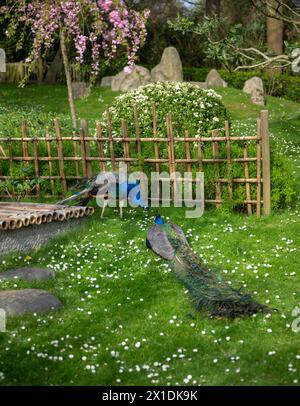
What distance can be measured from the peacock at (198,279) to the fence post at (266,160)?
1856 mm

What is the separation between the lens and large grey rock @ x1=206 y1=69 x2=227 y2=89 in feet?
92.0

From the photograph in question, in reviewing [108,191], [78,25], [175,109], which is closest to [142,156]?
[108,191]

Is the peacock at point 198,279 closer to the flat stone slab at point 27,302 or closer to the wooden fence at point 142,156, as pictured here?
the flat stone slab at point 27,302

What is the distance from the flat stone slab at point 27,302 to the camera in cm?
741

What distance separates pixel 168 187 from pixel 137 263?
2633mm

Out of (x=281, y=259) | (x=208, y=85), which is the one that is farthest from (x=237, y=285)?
(x=208, y=85)

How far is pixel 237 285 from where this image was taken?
826cm

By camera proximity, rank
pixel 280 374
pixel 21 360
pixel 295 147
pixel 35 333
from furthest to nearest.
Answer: pixel 295 147
pixel 35 333
pixel 21 360
pixel 280 374

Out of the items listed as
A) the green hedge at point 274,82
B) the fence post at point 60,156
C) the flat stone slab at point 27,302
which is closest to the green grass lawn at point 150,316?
the flat stone slab at point 27,302

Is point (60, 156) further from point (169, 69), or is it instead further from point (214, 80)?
point (214, 80)

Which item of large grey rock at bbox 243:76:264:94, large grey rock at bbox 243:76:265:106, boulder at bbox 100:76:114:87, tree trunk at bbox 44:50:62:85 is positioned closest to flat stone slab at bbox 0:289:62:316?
large grey rock at bbox 243:76:265:106

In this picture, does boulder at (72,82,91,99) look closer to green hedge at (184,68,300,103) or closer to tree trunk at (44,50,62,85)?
tree trunk at (44,50,62,85)

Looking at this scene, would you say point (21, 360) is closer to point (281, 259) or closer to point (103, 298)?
point (103, 298)

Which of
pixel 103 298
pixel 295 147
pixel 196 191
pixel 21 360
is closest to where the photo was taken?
pixel 21 360
